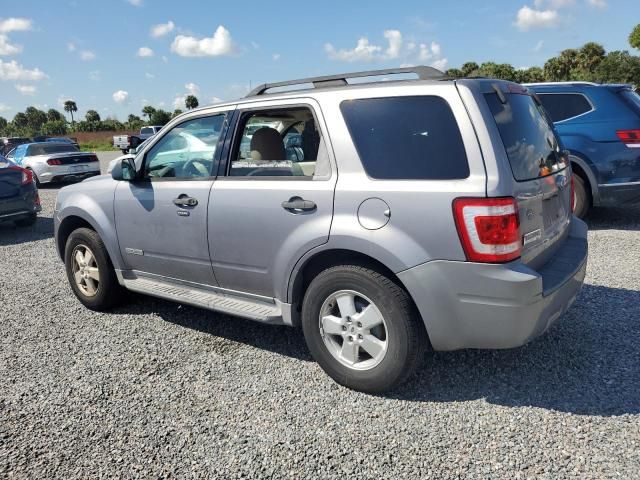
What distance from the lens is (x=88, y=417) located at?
118 inches

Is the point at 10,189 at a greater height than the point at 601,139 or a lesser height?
lesser

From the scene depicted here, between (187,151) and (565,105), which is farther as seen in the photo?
(565,105)

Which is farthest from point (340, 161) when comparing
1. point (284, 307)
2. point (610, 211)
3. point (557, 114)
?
point (610, 211)

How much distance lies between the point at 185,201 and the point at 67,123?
92.9 meters

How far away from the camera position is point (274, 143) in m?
3.63

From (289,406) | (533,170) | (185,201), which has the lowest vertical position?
(289,406)

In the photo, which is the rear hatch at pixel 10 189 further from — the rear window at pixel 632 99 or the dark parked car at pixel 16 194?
the rear window at pixel 632 99

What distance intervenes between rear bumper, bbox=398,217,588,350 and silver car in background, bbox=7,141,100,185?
47.0 feet

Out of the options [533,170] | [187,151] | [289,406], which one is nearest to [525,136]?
[533,170]

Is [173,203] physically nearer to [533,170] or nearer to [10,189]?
[533,170]

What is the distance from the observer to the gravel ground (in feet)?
8.28

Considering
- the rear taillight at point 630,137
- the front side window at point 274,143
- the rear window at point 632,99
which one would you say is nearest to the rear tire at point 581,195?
the rear taillight at point 630,137

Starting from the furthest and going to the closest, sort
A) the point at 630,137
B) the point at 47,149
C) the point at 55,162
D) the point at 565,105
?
the point at 47,149, the point at 55,162, the point at 565,105, the point at 630,137

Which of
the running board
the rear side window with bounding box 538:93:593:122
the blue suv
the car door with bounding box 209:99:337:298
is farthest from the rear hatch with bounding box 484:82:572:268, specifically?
the rear side window with bounding box 538:93:593:122
